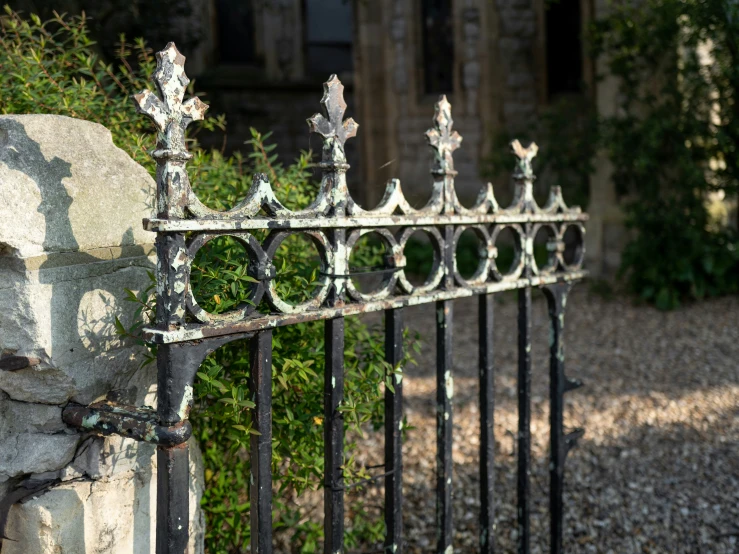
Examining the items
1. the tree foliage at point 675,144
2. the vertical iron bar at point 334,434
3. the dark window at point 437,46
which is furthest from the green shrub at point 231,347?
the dark window at point 437,46

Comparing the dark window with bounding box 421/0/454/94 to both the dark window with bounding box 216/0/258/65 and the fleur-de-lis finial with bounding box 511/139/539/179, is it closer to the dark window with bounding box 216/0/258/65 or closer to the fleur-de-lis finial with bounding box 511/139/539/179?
the dark window with bounding box 216/0/258/65

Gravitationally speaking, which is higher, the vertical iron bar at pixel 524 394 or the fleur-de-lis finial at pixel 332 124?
the fleur-de-lis finial at pixel 332 124

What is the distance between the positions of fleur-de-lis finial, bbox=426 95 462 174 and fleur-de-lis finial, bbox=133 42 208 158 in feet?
2.44

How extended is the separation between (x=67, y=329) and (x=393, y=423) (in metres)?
0.84

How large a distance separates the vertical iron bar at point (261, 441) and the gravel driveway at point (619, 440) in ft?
3.14

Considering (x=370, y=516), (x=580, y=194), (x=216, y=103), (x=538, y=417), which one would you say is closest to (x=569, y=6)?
(x=580, y=194)

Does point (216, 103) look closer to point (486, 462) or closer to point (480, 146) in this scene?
point (480, 146)

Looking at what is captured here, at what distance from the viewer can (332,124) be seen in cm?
178

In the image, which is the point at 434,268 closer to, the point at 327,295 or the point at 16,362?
the point at 327,295

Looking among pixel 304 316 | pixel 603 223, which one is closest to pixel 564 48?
pixel 603 223

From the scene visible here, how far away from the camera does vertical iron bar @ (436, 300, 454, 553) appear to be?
2172mm

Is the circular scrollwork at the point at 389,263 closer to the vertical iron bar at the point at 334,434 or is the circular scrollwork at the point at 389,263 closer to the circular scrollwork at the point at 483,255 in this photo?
the vertical iron bar at the point at 334,434

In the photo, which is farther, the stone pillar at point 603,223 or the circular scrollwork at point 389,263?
the stone pillar at point 603,223

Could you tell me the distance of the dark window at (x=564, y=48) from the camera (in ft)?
34.7
